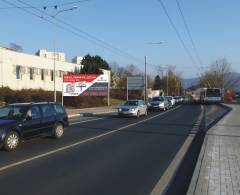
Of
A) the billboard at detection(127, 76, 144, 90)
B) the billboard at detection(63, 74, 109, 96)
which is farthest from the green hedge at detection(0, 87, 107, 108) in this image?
the billboard at detection(127, 76, 144, 90)

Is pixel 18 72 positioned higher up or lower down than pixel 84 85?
higher up

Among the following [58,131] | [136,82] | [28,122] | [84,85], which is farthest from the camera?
[136,82]

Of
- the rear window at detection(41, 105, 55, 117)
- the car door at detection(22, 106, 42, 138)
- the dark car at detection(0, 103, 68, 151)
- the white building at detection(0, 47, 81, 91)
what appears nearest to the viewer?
the dark car at detection(0, 103, 68, 151)

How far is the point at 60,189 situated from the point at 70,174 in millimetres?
1430

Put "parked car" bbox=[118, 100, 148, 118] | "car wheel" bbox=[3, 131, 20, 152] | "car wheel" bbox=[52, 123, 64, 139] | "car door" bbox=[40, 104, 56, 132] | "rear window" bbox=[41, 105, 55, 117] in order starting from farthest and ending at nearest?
1. "parked car" bbox=[118, 100, 148, 118]
2. "car wheel" bbox=[52, 123, 64, 139]
3. "rear window" bbox=[41, 105, 55, 117]
4. "car door" bbox=[40, 104, 56, 132]
5. "car wheel" bbox=[3, 131, 20, 152]

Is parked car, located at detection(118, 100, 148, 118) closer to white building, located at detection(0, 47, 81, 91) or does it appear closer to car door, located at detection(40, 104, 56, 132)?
car door, located at detection(40, 104, 56, 132)

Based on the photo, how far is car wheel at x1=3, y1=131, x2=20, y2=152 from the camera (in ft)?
44.1

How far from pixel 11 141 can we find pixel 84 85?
38.4 meters

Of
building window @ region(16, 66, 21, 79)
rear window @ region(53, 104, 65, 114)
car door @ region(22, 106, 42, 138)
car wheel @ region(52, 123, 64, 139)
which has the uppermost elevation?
building window @ region(16, 66, 21, 79)

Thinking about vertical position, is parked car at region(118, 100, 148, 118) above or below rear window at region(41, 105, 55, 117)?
below

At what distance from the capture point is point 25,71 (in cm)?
5772

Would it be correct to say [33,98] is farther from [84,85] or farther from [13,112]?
[13,112]

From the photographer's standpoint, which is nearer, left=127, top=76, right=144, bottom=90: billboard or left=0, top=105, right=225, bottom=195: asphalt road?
left=0, top=105, right=225, bottom=195: asphalt road

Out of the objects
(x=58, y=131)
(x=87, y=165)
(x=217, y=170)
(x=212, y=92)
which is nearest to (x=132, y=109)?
(x=58, y=131)
